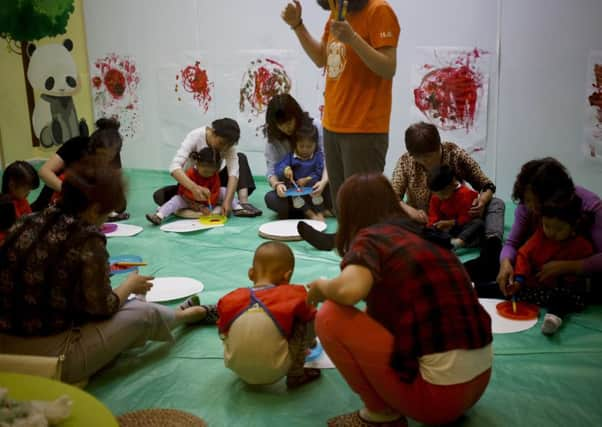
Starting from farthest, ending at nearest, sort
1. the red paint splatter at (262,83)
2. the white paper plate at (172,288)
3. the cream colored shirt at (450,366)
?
the red paint splatter at (262,83), the white paper plate at (172,288), the cream colored shirt at (450,366)

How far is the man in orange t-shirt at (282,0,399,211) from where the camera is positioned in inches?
89.2

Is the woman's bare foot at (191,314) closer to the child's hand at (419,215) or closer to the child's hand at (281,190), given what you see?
the child's hand at (419,215)

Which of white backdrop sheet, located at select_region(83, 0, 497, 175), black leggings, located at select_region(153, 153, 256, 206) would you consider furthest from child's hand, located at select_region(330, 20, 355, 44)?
white backdrop sheet, located at select_region(83, 0, 497, 175)

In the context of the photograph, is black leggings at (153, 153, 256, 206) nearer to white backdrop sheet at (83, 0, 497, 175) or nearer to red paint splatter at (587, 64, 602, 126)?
white backdrop sheet at (83, 0, 497, 175)

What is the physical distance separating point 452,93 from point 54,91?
310 cm

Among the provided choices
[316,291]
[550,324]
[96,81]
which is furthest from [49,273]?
[96,81]

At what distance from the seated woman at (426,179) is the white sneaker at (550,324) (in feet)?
1.58

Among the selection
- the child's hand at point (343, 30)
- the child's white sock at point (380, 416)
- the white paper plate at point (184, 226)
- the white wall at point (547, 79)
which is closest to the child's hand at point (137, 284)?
the child's white sock at point (380, 416)

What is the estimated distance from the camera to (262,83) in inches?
183

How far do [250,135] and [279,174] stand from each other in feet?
3.89

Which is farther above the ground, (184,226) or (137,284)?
(137,284)

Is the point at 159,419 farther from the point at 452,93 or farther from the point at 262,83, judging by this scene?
the point at 262,83

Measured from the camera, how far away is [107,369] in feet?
6.21

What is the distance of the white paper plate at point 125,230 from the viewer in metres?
3.32
